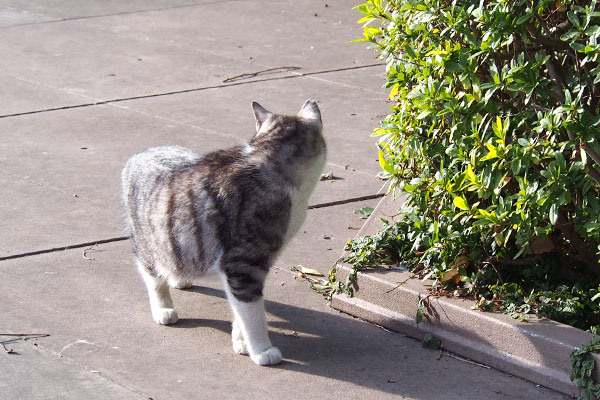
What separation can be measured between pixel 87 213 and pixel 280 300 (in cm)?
191

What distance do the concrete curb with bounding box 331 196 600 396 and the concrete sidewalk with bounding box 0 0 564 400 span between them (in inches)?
3.1

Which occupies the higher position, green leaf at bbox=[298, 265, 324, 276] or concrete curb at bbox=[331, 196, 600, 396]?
concrete curb at bbox=[331, 196, 600, 396]

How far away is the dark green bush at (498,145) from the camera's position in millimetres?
4473

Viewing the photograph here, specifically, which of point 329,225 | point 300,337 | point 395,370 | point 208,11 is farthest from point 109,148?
point 208,11

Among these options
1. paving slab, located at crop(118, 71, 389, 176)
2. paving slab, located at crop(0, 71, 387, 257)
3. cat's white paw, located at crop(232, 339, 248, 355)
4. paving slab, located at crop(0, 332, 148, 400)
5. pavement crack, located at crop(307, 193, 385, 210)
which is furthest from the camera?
paving slab, located at crop(118, 71, 389, 176)

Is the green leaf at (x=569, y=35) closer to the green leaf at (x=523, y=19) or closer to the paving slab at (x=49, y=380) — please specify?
the green leaf at (x=523, y=19)

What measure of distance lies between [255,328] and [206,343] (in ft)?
1.37

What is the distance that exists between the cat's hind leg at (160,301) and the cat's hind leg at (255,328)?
0.57m

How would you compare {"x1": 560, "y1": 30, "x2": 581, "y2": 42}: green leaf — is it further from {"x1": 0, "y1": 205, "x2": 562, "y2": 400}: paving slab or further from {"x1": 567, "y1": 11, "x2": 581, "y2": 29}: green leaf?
{"x1": 0, "y1": 205, "x2": 562, "y2": 400}: paving slab

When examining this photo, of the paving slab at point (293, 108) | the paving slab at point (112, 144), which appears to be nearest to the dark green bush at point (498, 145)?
the paving slab at point (112, 144)

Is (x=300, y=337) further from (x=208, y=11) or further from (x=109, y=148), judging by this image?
(x=208, y=11)

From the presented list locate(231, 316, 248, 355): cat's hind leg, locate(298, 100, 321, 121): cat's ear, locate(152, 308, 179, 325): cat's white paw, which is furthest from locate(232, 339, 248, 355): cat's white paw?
locate(298, 100, 321, 121): cat's ear

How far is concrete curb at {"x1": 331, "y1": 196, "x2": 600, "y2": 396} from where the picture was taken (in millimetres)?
4473

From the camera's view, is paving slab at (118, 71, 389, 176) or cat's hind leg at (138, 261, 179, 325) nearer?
cat's hind leg at (138, 261, 179, 325)
